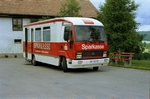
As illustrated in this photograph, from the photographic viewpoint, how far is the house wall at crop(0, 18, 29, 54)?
36.5 metres

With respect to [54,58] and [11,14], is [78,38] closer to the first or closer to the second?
[54,58]

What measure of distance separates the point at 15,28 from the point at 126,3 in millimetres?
19706

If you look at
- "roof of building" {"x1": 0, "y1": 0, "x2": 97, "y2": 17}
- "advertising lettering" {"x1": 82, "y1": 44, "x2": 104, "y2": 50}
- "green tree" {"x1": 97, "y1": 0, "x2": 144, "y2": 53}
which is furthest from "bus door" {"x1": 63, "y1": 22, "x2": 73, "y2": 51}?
"roof of building" {"x1": 0, "y1": 0, "x2": 97, "y2": 17}

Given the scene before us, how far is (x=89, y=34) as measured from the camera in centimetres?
1541

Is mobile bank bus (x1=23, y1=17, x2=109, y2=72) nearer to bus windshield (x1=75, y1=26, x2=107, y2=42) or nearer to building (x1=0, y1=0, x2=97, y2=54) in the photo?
bus windshield (x1=75, y1=26, x2=107, y2=42)

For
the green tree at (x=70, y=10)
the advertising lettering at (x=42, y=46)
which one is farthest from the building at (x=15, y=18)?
the advertising lettering at (x=42, y=46)

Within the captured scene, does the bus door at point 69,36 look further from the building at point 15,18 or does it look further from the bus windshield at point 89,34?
the building at point 15,18

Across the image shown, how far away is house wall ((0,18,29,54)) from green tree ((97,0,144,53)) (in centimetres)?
1832

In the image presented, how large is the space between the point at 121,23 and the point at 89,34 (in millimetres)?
6762

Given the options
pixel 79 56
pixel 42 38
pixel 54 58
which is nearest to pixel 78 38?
pixel 79 56

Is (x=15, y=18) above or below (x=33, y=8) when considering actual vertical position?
below

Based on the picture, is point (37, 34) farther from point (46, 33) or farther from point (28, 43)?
point (28, 43)

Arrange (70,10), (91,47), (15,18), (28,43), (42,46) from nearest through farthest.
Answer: (91,47), (42,46), (28,43), (70,10), (15,18)

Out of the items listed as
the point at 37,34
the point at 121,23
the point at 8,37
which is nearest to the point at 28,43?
the point at 37,34
